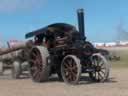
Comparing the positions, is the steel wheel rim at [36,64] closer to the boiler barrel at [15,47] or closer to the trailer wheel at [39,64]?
the trailer wheel at [39,64]

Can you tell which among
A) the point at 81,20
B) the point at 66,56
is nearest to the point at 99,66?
the point at 66,56

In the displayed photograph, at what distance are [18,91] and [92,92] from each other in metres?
2.60

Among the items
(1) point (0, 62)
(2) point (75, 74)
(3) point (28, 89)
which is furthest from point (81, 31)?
(1) point (0, 62)

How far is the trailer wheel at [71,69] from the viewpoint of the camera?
16048 mm

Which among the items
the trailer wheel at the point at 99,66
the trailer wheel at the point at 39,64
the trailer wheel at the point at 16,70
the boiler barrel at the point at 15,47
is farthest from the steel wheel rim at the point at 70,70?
the trailer wheel at the point at 16,70

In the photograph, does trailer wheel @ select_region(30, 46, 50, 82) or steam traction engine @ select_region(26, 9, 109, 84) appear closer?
steam traction engine @ select_region(26, 9, 109, 84)

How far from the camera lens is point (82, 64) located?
1700 cm

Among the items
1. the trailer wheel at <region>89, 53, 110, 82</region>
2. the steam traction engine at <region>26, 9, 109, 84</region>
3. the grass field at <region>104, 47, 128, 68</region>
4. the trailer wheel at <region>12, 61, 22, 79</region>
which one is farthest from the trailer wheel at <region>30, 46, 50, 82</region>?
the grass field at <region>104, 47, 128, 68</region>

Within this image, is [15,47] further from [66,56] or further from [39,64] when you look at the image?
[66,56]

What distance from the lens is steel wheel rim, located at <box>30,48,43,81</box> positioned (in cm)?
1789

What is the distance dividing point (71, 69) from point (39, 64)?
6.18 ft

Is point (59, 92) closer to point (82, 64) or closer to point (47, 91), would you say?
point (47, 91)

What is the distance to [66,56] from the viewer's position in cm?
1683

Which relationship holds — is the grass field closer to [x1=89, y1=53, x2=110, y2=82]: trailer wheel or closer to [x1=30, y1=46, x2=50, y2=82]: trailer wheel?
[x1=30, y1=46, x2=50, y2=82]: trailer wheel
